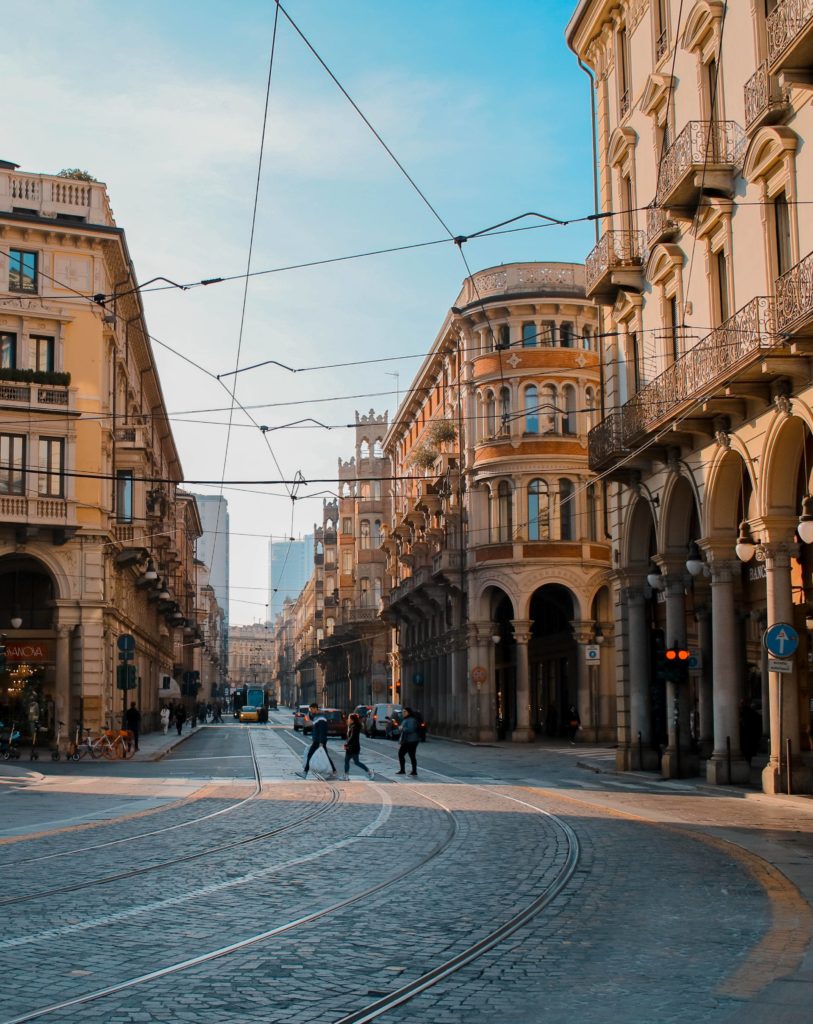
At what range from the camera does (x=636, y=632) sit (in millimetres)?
30812

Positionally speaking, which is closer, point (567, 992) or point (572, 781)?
point (567, 992)

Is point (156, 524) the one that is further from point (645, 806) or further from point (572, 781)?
point (645, 806)

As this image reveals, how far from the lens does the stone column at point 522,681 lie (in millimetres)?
51594

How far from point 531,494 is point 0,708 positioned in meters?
22.2

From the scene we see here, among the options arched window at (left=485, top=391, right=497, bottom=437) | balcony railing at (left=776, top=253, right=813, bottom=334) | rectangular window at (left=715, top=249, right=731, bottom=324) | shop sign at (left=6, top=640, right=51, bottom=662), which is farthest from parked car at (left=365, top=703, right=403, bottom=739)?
balcony railing at (left=776, top=253, right=813, bottom=334)

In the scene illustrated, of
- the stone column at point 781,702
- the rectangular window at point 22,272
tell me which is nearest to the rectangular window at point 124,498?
the rectangular window at point 22,272

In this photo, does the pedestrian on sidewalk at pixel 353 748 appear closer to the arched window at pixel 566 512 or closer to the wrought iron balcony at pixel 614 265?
the wrought iron balcony at pixel 614 265

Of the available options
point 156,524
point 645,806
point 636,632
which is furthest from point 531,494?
point 645,806

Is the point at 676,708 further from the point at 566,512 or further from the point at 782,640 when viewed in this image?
the point at 566,512

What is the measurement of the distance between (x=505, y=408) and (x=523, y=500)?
3.95 metres

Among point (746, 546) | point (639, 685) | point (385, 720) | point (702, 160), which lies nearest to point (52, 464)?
point (639, 685)

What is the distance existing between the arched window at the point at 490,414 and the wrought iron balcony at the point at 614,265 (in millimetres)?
21668

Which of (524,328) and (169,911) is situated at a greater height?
(524,328)

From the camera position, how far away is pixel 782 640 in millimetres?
21344
